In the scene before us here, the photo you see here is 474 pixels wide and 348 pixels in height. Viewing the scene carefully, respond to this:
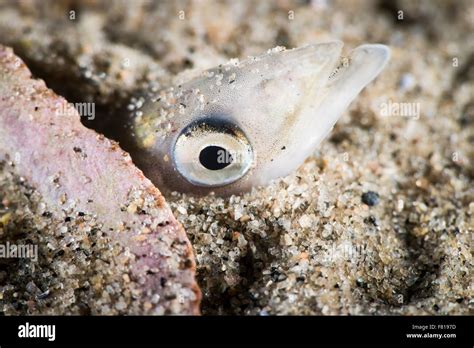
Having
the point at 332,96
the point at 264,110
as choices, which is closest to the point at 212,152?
the point at 264,110

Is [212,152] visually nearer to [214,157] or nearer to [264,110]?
[214,157]

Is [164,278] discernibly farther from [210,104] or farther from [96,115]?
[96,115]

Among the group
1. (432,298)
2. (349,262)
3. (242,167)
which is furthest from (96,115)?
(432,298)

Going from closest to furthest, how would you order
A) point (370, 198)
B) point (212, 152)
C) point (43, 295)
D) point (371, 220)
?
point (43, 295) < point (212, 152) < point (371, 220) < point (370, 198)

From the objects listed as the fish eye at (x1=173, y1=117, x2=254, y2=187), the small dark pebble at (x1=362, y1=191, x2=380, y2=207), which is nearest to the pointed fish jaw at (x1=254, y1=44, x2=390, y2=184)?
the fish eye at (x1=173, y1=117, x2=254, y2=187)

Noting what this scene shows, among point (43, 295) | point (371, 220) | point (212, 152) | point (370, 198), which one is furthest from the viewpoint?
point (370, 198)

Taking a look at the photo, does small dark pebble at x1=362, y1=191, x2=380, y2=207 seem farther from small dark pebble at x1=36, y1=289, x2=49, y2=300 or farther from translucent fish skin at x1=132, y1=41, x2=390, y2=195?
small dark pebble at x1=36, y1=289, x2=49, y2=300
